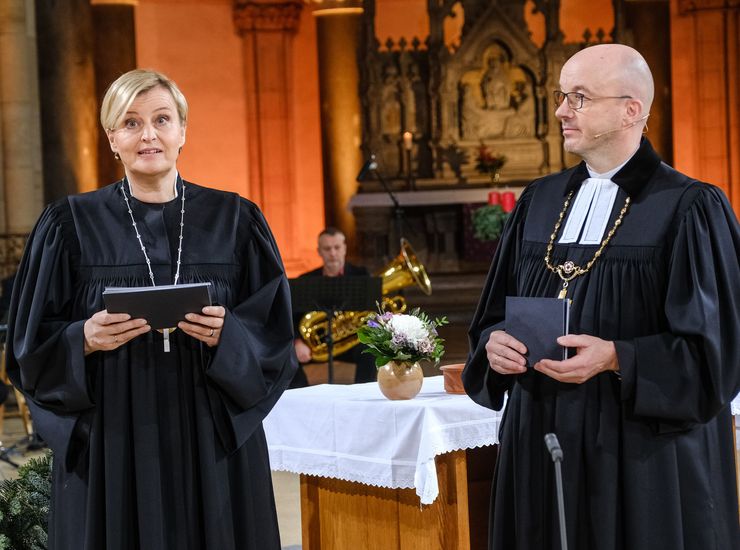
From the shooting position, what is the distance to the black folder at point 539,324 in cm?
309

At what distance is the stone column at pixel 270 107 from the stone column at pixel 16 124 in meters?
5.39

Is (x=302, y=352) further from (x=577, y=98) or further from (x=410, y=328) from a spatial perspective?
(x=577, y=98)

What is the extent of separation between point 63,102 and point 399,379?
881 cm

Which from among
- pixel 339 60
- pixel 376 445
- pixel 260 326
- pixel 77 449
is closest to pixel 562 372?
pixel 260 326

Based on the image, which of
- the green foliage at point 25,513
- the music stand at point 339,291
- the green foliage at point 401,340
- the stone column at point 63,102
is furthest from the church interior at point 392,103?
the green foliage at point 25,513

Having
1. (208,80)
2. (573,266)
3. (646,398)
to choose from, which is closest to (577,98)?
(573,266)

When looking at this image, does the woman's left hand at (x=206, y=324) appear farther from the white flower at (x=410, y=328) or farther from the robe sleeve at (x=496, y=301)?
the white flower at (x=410, y=328)

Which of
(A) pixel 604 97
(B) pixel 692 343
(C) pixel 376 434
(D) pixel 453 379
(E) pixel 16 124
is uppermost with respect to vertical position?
(E) pixel 16 124

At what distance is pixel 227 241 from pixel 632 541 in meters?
1.43

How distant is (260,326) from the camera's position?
346 centimetres

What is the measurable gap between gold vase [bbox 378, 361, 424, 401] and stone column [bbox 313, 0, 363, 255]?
36.7 feet

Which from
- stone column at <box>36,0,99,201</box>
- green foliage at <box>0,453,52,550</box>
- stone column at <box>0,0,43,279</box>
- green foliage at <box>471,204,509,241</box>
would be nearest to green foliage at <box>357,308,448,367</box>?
green foliage at <box>0,453,52,550</box>

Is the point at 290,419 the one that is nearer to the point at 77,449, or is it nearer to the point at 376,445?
the point at 376,445

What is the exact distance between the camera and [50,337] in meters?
3.28
